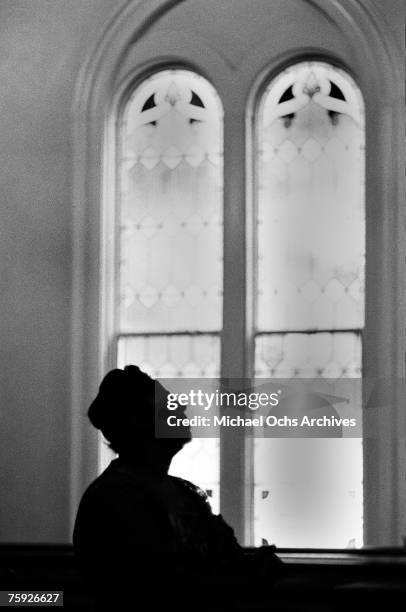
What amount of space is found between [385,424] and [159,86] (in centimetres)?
180

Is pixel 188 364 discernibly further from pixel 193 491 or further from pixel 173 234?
pixel 193 491

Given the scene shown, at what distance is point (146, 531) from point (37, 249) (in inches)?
99.6

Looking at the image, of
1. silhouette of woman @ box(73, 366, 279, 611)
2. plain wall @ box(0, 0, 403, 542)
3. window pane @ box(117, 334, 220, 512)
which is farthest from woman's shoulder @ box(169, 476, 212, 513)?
plain wall @ box(0, 0, 403, 542)

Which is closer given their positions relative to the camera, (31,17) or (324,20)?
(324,20)

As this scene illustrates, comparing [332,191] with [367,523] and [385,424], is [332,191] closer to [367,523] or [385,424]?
[385,424]

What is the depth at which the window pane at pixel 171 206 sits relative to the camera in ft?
16.0

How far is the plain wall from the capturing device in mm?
4793

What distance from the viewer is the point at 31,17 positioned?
16.6 ft

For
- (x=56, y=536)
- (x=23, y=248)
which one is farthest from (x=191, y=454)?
(x=23, y=248)

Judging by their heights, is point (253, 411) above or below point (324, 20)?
below

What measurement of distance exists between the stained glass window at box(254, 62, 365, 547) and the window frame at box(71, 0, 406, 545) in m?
0.07

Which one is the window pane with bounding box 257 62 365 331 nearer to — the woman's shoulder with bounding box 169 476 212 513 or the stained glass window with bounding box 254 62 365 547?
the stained glass window with bounding box 254 62 365 547

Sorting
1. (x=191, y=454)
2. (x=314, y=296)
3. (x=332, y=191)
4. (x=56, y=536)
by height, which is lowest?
(x=56, y=536)

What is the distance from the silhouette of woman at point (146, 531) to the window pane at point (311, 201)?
6.28 ft
